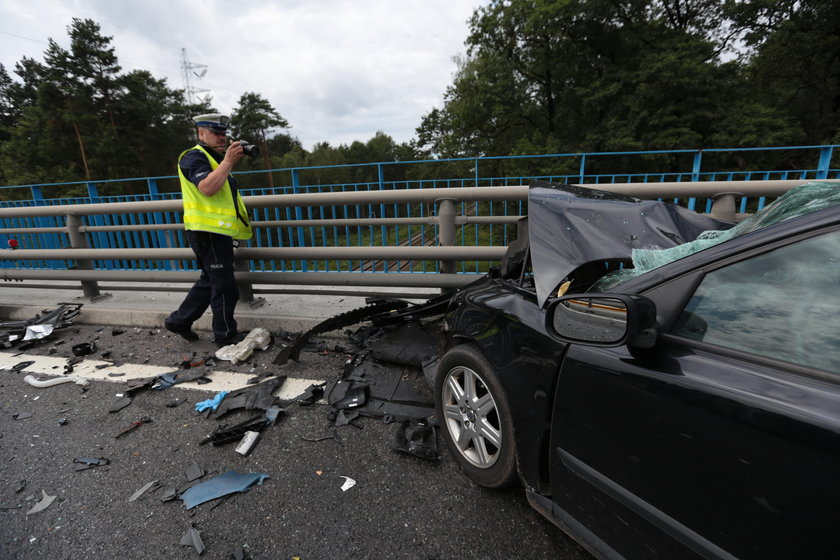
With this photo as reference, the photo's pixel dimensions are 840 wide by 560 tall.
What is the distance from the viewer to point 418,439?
2.38 m

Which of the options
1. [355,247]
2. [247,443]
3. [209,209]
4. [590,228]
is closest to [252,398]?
[247,443]

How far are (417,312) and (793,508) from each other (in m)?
2.57

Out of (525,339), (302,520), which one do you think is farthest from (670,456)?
(302,520)

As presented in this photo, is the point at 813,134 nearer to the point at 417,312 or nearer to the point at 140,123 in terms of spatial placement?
the point at 417,312

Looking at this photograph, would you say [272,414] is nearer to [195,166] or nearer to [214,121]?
[195,166]

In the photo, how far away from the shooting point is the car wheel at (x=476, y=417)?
184 centimetres

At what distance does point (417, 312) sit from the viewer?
332 cm

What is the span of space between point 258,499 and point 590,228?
2034mm

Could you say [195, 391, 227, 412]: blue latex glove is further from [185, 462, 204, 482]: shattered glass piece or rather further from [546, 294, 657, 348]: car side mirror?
[546, 294, 657, 348]: car side mirror

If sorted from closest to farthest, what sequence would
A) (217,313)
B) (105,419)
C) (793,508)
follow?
1. (793,508)
2. (105,419)
3. (217,313)

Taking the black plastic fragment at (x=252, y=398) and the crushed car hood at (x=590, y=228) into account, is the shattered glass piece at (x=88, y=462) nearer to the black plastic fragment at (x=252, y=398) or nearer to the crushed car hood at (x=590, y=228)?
the black plastic fragment at (x=252, y=398)

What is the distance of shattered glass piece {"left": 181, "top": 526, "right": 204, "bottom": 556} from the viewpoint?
173 cm

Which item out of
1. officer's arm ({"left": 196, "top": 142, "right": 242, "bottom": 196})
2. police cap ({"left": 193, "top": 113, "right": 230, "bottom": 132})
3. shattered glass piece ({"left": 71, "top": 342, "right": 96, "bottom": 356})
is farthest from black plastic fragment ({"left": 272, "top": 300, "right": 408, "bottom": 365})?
police cap ({"left": 193, "top": 113, "right": 230, "bottom": 132})

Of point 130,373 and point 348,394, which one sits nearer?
point 348,394
